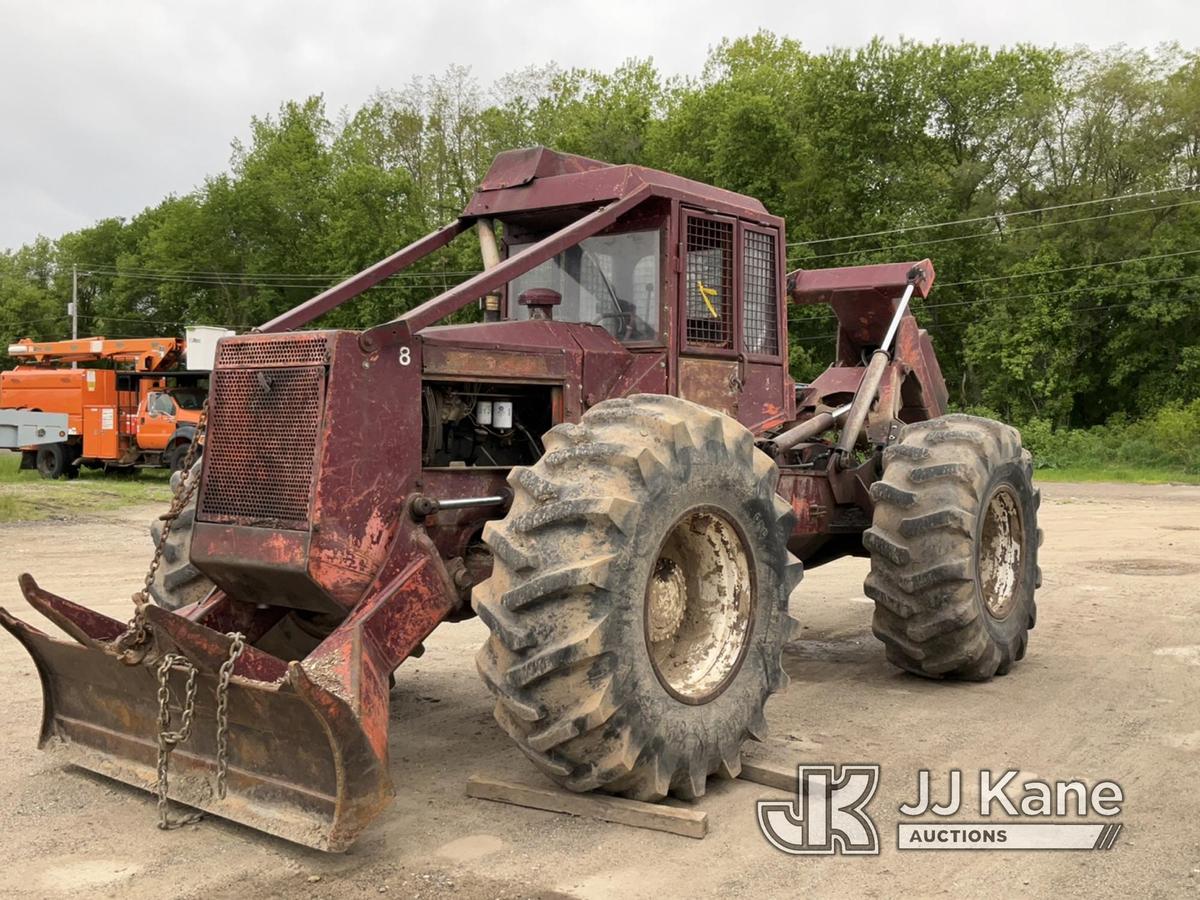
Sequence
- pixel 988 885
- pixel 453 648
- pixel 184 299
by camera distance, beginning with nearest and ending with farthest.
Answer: pixel 988 885
pixel 453 648
pixel 184 299

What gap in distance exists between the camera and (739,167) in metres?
41.5

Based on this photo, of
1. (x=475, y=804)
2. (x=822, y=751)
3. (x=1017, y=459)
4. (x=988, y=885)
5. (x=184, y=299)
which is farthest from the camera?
(x=184, y=299)

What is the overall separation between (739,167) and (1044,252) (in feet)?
35.2

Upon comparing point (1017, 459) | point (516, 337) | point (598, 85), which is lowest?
point (1017, 459)

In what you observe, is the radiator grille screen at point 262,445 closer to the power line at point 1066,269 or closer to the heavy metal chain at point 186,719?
the heavy metal chain at point 186,719

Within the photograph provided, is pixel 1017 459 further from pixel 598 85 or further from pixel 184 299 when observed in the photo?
pixel 184 299

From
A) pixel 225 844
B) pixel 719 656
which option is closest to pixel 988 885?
pixel 719 656

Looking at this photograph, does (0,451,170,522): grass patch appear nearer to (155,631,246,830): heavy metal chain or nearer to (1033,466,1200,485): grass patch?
(155,631,246,830): heavy metal chain

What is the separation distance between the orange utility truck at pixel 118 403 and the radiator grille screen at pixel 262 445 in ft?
71.5

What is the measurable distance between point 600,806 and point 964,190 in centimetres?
3751

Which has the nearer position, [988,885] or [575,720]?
[988,885]

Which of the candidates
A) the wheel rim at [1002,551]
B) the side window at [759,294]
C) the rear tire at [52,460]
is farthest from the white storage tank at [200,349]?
the wheel rim at [1002,551]

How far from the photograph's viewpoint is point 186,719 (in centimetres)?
474

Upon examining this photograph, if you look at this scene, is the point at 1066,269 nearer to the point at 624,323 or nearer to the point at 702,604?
the point at 624,323
